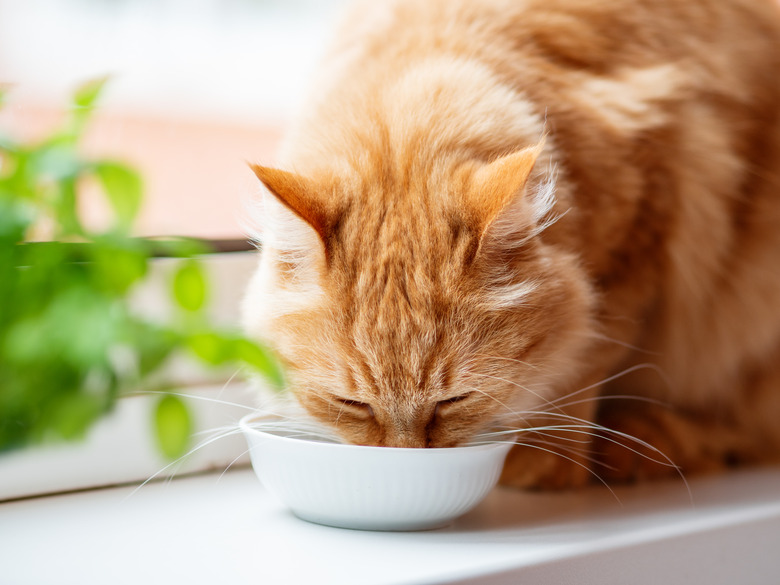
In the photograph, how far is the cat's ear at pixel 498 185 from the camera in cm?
99

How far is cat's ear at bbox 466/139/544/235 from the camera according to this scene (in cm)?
99

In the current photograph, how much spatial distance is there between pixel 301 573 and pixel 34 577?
31cm

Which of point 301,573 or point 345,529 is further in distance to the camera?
point 345,529

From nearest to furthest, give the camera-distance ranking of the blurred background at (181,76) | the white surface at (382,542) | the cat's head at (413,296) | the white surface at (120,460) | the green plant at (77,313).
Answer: the green plant at (77,313) → the white surface at (382,542) → the cat's head at (413,296) → the white surface at (120,460) → the blurred background at (181,76)

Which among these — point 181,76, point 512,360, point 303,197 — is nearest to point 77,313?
point 303,197

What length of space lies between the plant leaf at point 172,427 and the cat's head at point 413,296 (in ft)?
1.73

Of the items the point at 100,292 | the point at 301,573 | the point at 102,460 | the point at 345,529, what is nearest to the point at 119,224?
the point at 100,292

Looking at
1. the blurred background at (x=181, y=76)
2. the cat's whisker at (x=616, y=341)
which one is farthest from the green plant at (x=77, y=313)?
the cat's whisker at (x=616, y=341)

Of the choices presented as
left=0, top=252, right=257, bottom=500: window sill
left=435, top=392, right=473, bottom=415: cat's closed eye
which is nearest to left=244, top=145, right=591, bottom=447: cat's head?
left=435, top=392, right=473, bottom=415: cat's closed eye

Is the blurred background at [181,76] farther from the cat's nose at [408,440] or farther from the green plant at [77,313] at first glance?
the green plant at [77,313]

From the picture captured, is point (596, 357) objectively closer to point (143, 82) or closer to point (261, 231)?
point (261, 231)

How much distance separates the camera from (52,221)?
0.51 meters

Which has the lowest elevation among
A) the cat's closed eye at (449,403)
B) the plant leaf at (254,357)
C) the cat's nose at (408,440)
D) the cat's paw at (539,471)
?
the cat's paw at (539,471)

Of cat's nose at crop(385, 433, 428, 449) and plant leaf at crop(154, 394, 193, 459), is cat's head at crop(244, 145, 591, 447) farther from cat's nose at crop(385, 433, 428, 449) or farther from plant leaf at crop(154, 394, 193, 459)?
plant leaf at crop(154, 394, 193, 459)
